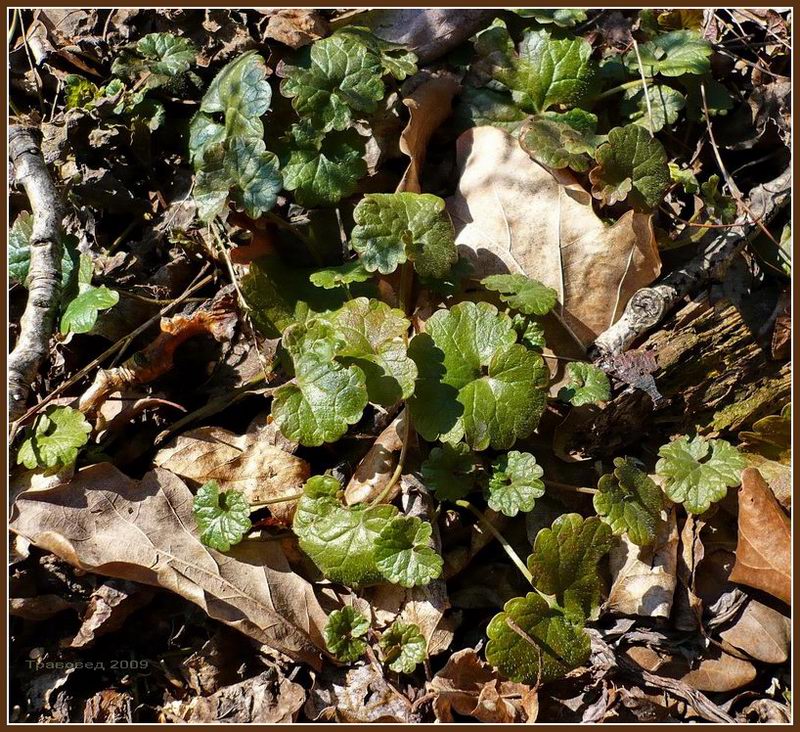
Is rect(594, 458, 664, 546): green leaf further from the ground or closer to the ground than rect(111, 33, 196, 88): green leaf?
closer to the ground

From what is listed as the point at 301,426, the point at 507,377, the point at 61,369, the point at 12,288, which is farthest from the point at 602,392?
the point at 12,288

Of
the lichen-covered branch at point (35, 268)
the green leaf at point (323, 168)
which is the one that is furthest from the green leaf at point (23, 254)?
the green leaf at point (323, 168)

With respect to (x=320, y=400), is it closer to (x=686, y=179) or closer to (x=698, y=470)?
(x=698, y=470)

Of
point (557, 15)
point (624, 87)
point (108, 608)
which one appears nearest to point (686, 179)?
point (624, 87)

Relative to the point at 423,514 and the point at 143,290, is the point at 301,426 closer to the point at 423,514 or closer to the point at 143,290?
the point at 423,514

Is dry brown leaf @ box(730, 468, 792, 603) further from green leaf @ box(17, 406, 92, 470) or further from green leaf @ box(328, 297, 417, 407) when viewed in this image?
green leaf @ box(17, 406, 92, 470)

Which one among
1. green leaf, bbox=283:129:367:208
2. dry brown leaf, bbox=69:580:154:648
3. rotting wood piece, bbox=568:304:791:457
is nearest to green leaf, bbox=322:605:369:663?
dry brown leaf, bbox=69:580:154:648
